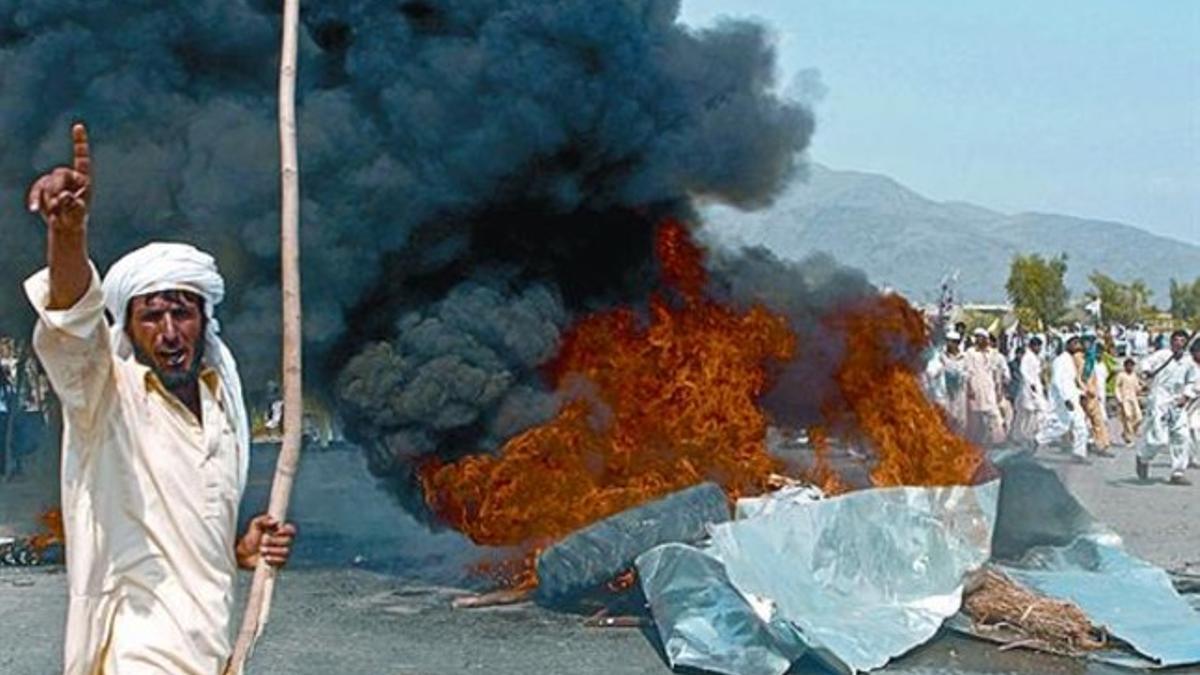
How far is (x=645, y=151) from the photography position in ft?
35.6

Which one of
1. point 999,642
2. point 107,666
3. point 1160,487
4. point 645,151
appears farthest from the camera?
point 1160,487

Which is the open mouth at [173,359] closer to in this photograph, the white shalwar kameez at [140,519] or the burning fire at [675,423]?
the white shalwar kameez at [140,519]

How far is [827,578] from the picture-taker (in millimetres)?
7977

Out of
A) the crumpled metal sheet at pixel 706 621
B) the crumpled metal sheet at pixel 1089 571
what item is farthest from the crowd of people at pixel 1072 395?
the crumpled metal sheet at pixel 706 621

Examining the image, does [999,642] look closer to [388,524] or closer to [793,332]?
[793,332]

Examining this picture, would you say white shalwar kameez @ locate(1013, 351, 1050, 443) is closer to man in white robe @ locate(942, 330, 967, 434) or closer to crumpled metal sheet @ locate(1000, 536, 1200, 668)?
man in white robe @ locate(942, 330, 967, 434)

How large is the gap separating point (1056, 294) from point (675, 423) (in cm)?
5172

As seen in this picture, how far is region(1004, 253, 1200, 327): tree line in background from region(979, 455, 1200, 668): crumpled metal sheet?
4487 centimetres

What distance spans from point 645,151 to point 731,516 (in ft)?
10.4

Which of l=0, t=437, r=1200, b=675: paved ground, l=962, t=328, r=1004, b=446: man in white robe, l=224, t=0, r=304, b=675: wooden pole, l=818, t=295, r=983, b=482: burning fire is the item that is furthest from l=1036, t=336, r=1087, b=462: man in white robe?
l=224, t=0, r=304, b=675: wooden pole

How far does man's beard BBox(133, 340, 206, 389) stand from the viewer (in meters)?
3.33

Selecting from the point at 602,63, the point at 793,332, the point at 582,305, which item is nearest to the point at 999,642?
the point at 793,332

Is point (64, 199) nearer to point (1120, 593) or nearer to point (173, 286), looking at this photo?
point (173, 286)

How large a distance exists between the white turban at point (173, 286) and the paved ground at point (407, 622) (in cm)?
422
